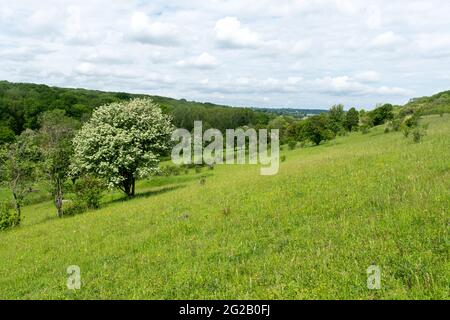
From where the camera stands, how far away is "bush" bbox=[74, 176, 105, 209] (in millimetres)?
29469

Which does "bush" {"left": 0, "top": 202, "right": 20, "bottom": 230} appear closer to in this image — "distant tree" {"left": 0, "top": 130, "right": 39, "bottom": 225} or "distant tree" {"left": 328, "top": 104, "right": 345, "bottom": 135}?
"distant tree" {"left": 0, "top": 130, "right": 39, "bottom": 225}

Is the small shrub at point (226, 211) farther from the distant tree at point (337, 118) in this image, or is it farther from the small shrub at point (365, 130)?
the distant tree at point (337, 118)

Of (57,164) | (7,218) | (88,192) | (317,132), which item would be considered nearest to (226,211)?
(88,192)

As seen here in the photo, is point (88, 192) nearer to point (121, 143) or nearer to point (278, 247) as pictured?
point (121, 143)

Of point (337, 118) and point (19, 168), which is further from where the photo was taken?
point (337, 118)

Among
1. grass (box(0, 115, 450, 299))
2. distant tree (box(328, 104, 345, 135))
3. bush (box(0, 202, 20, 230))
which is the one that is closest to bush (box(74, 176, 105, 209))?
bush (box(0, 202, 20, 230))

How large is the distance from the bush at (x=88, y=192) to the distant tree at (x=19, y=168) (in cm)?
450

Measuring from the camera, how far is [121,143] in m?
31.1

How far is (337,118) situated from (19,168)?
9167 centimetres

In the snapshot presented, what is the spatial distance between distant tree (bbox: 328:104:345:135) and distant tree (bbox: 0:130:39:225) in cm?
7723

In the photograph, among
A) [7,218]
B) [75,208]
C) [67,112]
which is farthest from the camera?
[67,112]

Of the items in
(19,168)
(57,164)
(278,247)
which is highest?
(57,164)
